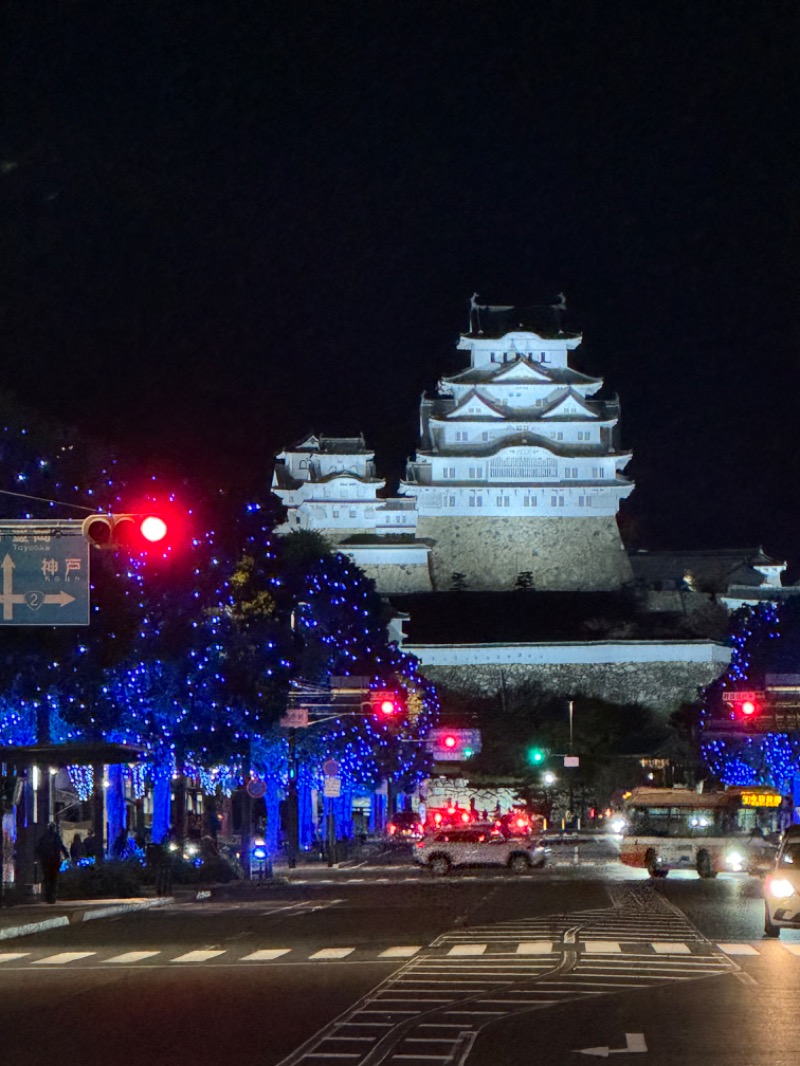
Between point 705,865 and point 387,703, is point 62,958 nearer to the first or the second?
point 387,703

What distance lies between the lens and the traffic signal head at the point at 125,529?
2042 centimetres

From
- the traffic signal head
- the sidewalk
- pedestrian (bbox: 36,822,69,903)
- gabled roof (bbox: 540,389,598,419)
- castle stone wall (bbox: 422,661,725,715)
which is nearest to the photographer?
the traffic signal head

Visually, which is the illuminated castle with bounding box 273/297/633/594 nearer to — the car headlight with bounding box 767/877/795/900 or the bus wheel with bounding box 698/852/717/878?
the bus wheel with bounding box 698/852/717/878

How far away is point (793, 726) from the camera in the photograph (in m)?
52.0

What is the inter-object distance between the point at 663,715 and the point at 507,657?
416 inches

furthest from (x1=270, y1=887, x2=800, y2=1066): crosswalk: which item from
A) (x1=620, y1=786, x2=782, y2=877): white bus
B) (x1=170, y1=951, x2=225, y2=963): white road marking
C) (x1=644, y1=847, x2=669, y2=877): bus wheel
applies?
(x1=620, y1=786, x2=782, y2=877): white bus

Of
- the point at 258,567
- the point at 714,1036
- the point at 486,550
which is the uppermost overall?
the point at 486,550

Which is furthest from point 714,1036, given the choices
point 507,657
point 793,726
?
point 507,657

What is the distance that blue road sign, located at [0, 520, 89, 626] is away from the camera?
2367 centimetres

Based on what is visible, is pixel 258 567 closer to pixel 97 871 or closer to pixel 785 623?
pixel 97 871

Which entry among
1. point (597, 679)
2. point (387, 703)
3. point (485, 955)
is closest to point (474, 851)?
point (387, 703)

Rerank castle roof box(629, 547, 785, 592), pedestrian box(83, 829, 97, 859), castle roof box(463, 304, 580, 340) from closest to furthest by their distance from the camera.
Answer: pedestrian box(83, 829, 97, 859) → castle roof box(463, 304, 580, 340) → castle roof box(629, 547, 785, 592)

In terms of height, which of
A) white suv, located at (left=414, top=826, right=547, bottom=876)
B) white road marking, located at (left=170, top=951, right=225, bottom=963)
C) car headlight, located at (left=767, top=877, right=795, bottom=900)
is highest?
white suv, located at (left=414, top=826, right=547, bottom=876)

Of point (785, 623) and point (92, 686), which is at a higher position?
point (785, 623)
